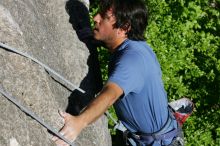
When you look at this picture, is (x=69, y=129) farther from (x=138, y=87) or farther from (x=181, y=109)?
(x=181, y=109)

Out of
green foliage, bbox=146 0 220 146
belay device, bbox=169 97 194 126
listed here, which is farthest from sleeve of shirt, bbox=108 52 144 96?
green foliage, bbox=146 0 220 146

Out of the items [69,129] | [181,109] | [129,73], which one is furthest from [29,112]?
[181,109]

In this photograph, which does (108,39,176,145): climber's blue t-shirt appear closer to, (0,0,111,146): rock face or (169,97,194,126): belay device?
(0,0,111,146): rock face

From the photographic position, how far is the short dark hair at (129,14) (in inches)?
174

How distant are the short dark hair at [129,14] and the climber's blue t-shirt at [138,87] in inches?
5.8

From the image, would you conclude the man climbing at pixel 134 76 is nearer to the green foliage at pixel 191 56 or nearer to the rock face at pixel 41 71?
the rock face at pixel 41 71

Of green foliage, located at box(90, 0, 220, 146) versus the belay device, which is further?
green foliage, located at box(90, 0, 220, 146)

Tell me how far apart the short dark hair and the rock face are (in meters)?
0.49

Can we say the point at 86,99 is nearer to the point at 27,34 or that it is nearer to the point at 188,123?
the point at 27,34

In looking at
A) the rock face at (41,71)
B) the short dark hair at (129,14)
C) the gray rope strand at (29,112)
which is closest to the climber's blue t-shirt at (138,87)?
the short dark hair at (129,14)

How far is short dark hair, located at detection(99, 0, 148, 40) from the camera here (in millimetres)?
4422

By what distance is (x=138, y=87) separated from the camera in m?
4.11

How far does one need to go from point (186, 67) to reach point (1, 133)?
5464mm

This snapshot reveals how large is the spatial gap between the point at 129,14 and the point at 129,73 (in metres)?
0.83
